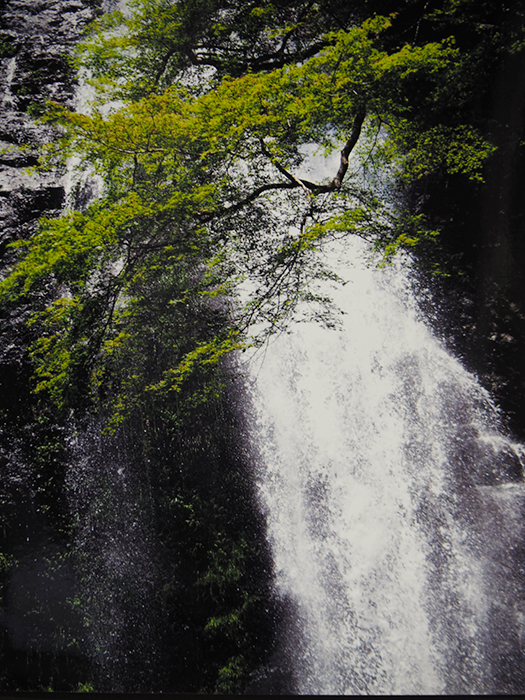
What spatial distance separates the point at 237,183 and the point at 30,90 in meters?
1.24

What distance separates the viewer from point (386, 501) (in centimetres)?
162

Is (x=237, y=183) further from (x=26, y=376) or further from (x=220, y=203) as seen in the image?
(x=26, y=376)

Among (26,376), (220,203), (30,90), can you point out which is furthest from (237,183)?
(26,376)

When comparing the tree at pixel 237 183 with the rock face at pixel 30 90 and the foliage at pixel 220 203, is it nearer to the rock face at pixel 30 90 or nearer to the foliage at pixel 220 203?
the foliage at pixel 220 203

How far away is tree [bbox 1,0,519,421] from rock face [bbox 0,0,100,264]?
119 mm

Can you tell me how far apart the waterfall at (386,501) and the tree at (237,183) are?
29cm

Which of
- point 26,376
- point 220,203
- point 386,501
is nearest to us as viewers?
point 386,501

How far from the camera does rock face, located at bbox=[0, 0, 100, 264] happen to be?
2.03 m

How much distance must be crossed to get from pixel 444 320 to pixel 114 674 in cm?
209

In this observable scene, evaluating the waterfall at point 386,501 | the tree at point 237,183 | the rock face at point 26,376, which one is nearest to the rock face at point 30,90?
the rock face at point 26,376

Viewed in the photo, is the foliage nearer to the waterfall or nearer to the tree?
the tree

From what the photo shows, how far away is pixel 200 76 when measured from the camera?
2.10 m

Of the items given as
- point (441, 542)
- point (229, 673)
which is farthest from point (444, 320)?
point (229, 673)

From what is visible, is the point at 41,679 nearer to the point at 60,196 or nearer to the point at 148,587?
the point at 148,587
